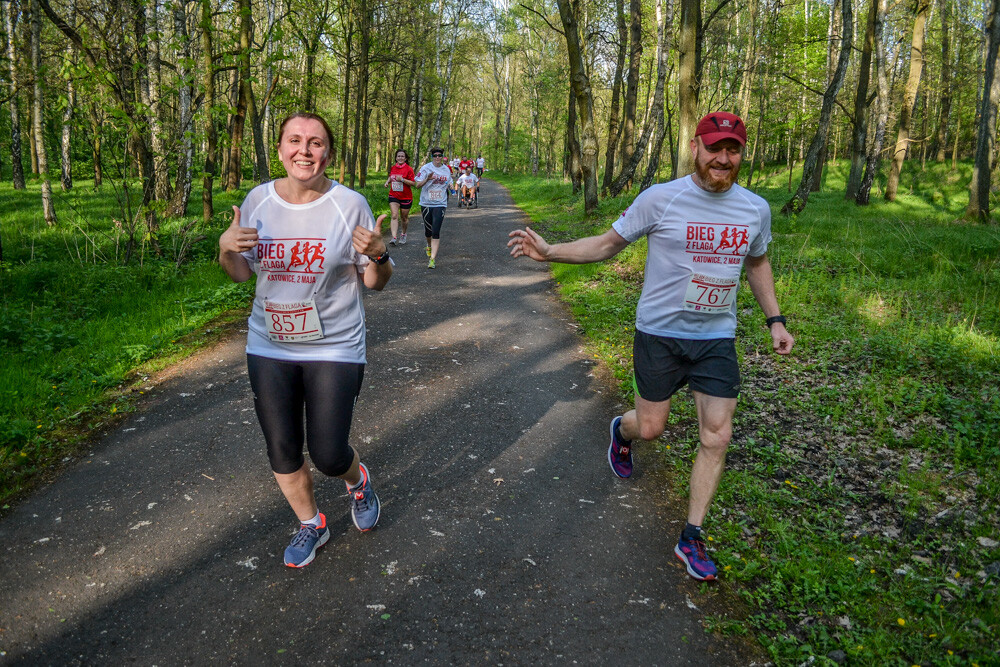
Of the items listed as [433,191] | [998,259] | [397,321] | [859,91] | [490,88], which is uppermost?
[490,88]

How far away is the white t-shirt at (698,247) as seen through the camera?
11.1 feet

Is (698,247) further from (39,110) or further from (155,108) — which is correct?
(39,110)

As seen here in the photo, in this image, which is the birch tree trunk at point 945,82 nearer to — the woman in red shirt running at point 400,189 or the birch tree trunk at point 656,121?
the birch tree trunk at point 656,121

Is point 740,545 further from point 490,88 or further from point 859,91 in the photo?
point 490,88

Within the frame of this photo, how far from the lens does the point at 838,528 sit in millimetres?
3879

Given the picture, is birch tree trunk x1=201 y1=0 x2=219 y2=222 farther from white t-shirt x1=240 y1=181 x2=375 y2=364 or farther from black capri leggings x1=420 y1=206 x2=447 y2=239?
white t-shirt x1=240 y1=181 x2=375 y2=364

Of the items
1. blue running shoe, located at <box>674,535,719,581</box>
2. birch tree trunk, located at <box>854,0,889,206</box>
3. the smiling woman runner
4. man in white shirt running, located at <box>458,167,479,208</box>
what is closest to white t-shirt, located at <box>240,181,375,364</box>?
the smiling woman runner

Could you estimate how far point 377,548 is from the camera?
3488 mm

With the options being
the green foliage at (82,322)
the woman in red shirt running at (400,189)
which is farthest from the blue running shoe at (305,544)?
the woman in red shirt running at (400,189)

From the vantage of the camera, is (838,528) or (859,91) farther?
(859,91)

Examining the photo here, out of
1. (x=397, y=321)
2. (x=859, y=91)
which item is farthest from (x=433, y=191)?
(x=859, y=91)

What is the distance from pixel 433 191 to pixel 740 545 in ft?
30.3

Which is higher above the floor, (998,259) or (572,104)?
(572,104)

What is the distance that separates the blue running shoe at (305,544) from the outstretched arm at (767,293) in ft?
9.06
